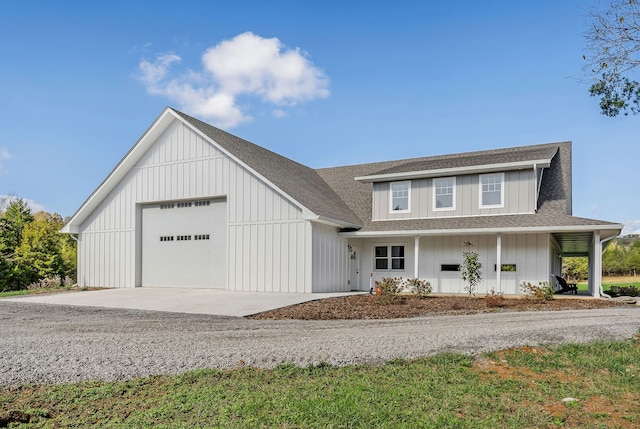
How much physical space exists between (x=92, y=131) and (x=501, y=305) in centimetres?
1540

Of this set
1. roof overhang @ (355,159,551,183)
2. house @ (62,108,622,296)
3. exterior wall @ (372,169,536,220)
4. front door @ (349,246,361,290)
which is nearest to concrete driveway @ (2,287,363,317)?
house @ (62,108,622,296)

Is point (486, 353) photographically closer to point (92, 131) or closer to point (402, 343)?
point (402, 343)

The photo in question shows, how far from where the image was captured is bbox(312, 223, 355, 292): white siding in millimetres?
16781

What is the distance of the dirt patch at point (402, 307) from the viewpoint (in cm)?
1142

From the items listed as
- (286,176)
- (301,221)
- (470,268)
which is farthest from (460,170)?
(286,176)

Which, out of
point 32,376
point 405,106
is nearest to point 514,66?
point 405,106

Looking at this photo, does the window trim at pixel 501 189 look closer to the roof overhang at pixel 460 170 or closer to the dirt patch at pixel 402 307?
the roof overhang at pixel 460 170

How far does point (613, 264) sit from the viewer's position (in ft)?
138

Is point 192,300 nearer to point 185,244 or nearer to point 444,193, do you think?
point 185,244

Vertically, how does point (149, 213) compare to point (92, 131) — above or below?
below

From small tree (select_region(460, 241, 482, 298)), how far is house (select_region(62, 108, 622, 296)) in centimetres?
34

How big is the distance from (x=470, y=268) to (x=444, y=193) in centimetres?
365

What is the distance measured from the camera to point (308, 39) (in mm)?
16250

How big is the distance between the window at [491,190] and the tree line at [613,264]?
27.9m
